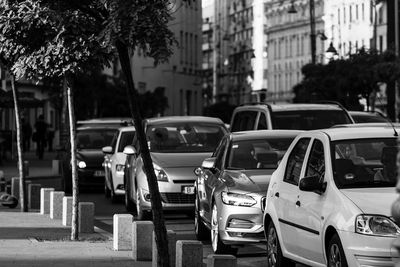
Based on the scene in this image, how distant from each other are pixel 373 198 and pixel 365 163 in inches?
39.1

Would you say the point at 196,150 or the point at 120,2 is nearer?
the point at 120,2

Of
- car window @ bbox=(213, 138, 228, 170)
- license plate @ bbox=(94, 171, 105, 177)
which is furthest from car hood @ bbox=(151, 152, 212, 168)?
license plate @ bbox=(94, 171, 105, 177)

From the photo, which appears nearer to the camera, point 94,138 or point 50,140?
point 94,138

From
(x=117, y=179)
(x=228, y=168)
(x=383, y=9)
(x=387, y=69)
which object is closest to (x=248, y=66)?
(x=383, y=9)

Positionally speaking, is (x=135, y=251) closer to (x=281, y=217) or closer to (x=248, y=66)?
(x=281, y=217)

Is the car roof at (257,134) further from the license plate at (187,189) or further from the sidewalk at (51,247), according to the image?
the license plate at (187,189)

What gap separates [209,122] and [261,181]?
24.9ft

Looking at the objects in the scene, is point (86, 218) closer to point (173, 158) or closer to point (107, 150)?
point (173, 158)

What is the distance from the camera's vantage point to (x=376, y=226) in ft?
33.8

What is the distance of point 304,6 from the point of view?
142 meters

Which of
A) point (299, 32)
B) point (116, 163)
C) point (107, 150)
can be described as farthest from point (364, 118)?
point (299, 32)

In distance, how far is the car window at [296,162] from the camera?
480 inches

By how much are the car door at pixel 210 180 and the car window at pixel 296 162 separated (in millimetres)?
3087

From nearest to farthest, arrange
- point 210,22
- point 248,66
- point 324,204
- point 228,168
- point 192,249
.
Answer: point 324,204
point 192,249
point 228,168
point 248,66
point 210,22
